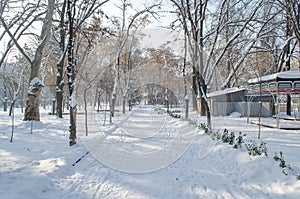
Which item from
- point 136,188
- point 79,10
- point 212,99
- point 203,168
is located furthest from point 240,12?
point 136,188

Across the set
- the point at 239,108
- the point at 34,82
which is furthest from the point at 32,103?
the point at 239,108

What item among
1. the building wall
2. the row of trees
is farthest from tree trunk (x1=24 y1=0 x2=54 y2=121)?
the building wall

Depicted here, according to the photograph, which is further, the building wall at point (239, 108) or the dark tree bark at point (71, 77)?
the building wall at point (239, 108)

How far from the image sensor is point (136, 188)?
3793 mm

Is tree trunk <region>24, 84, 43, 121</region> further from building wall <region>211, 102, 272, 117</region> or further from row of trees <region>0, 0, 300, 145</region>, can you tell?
building wall <region>211, 102, 272, 117</region>

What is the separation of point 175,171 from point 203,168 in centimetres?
65

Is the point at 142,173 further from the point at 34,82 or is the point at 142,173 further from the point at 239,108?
the point at 239,108

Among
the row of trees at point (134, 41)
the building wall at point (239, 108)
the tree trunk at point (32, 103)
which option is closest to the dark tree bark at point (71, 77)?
the row of trees at point (134, 41)

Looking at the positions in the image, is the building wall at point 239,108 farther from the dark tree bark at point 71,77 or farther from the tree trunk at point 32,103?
the dark tree bark at point 71,77

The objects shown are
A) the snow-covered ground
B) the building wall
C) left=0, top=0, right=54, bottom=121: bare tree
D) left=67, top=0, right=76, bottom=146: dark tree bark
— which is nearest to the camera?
the snow-covered ground

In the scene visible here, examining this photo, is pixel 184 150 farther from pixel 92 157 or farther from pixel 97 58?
pixel 97 58

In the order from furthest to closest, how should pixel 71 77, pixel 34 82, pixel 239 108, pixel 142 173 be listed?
1. pixel 239 108
2. pixel 34 82
3. pixel 71 77
4. pixel 142 173

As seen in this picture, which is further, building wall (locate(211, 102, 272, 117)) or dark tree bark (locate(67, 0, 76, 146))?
building wall (locate(211, 102, 272, 117))

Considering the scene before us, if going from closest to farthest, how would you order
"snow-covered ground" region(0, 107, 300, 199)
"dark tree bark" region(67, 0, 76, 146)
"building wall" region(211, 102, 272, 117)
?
1. "snow-covered ground" region(0, 107, 300, 199)
2. "dark tree bark" region(67, 0, 76, 146)
3. "building wall" region(211, 102, 272, 117)
